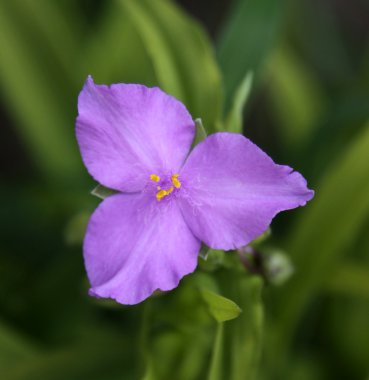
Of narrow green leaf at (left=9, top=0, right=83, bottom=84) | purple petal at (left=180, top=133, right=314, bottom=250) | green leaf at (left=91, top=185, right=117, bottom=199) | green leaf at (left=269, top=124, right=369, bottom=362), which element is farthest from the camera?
narrow green leaf at (left=9, top=0, right=83, bottom=84)

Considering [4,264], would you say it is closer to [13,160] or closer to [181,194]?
[13,160]

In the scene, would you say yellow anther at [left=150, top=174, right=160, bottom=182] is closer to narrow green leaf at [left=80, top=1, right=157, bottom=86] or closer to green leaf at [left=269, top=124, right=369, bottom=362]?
green leaf at [left=269, top=124, right=369, bottom=362]

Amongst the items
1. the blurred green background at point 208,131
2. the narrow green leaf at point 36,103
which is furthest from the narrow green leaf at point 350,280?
the narrow green leaf at point 36,103

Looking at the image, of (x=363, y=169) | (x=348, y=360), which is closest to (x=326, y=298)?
(x=348, y=360)

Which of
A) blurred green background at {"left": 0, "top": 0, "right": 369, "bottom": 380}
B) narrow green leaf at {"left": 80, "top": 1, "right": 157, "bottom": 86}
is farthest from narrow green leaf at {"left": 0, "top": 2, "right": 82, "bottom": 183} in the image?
narrow green leaf at {"left": 80, "top": 1, "right": 157, "bottom": 86}

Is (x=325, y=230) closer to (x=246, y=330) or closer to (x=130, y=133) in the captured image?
(x=246, y=330)

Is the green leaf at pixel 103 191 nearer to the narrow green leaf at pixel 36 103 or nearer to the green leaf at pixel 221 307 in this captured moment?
the green leaf at pixel 221 307
